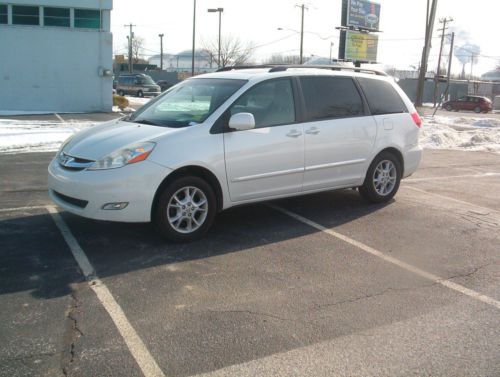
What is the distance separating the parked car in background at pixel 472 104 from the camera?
46.2 meters

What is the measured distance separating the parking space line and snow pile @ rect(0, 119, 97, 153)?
6.72 meters

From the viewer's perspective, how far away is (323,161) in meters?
6.35

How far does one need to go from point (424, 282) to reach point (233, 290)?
1723 mm

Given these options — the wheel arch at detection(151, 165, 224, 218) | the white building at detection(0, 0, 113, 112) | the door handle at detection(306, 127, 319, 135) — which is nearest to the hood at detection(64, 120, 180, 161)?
→ the wheel arch at detection(151, 165, 224, 218)

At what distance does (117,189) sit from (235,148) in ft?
4.32

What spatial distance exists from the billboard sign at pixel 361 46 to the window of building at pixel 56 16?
15.8 meters

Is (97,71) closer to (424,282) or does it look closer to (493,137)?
(493,137)

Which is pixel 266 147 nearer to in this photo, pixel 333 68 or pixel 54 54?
pixel 333 68

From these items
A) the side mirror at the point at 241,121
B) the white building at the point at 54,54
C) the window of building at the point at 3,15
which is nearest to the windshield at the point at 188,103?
the side mirror at the point at 241,121

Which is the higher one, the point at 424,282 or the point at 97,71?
the point at 97,71

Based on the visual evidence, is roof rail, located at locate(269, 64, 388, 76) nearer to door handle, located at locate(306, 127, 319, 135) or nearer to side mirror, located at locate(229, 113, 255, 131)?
door handle, located at locate(306, 127, 319, 135)

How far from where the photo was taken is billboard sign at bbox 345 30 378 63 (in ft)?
100

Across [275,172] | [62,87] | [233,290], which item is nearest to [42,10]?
[62,87]

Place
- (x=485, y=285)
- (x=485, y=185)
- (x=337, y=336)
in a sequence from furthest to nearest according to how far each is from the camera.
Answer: (x=485, y=185)
(x=485, y=285)
(x=337, y=336)
